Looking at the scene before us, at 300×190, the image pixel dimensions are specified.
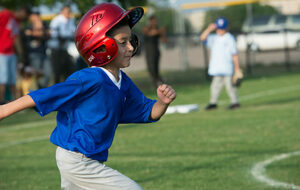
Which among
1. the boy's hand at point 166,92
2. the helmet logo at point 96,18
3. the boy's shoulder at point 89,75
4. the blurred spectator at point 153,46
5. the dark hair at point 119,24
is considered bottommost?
the blurred spectator at point 153,46

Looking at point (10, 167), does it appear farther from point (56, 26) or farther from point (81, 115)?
point (56, 26)

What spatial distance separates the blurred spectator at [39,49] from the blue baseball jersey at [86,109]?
11615 mm

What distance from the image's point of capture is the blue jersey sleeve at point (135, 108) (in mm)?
4059

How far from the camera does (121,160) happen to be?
23.3 ft

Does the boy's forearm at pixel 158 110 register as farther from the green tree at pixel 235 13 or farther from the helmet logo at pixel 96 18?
the green tree at pixel 235 13

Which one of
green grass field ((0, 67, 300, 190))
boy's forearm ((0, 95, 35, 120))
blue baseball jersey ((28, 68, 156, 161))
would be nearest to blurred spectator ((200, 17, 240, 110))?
green grass field ((0, 67, 300, 190))

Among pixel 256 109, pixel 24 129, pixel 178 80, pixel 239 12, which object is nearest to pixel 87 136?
pixel 24 129

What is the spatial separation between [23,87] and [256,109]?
6.45m

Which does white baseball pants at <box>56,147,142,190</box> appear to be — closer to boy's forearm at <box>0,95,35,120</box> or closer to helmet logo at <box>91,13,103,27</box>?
boy's forearm at <box>0,95,35,120</box>

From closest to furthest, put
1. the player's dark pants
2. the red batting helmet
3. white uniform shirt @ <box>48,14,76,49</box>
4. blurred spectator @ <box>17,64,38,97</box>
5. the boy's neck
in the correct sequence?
the red batting helmet, the boy's neck, blurred spectator @ <box>17,64,38,97</box>, white uniform shirt @ <box>48,14,76,49</box>, the player's dark pants

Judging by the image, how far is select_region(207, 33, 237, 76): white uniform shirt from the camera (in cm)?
1155

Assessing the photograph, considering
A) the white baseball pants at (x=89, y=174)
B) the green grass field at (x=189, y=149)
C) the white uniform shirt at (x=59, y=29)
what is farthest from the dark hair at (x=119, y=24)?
the white uniform shirt at (x=59, y=29)

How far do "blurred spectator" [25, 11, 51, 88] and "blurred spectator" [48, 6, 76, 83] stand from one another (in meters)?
0.26

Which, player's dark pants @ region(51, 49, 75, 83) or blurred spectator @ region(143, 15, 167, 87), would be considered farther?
blurred spectator @ region(143, 15, 167, 87)
